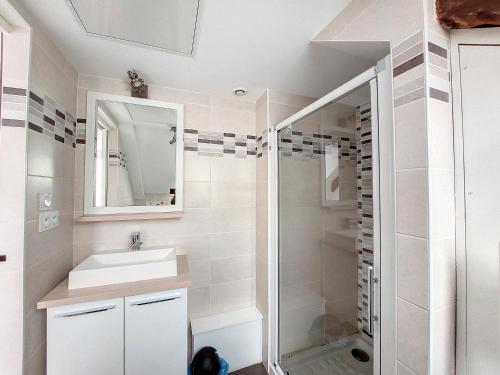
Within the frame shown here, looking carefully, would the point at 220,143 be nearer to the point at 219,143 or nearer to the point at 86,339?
the point at 219,143

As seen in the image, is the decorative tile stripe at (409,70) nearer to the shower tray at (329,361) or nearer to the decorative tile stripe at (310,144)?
the decorative tile stripe at (310,144)

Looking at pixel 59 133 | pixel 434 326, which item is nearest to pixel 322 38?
pixel 434 326

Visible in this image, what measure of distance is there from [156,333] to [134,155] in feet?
3.83

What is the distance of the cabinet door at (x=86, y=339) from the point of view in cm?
104

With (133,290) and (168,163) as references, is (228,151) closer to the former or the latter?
(168,163)

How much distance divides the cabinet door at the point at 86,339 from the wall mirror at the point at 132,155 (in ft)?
2.00

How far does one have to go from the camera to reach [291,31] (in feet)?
3.51

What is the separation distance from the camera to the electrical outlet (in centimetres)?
103

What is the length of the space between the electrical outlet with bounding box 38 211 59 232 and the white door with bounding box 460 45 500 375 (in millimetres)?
1766

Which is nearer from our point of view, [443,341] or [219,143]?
[443,341]

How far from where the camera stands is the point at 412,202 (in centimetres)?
70

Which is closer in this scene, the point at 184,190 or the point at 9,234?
the point at 9,234

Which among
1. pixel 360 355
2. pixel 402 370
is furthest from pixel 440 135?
pixel 360 355

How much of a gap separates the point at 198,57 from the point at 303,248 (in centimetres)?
146
